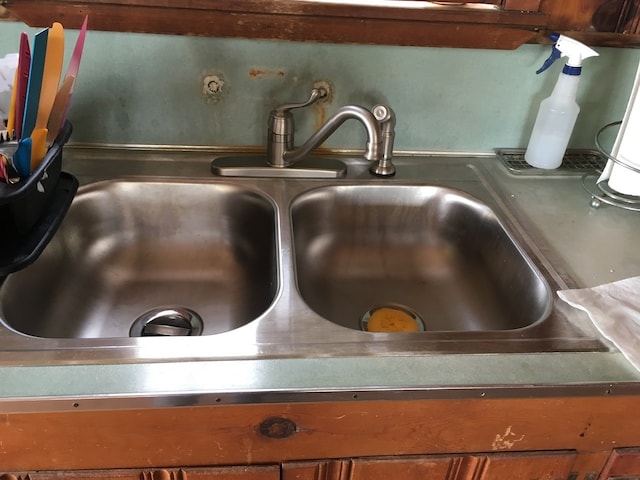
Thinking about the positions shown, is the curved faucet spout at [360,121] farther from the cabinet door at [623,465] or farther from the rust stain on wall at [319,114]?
the cabinet door at [623,465]

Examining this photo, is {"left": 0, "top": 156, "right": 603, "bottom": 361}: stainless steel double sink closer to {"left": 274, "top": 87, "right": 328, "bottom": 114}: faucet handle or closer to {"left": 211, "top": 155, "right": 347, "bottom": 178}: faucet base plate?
{"left": 211, "top": 155, "right": 347, "bottom": 178}: faucet base plate

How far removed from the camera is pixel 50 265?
100cm

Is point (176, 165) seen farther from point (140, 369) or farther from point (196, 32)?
point (140, 369)

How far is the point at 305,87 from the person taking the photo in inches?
46.2

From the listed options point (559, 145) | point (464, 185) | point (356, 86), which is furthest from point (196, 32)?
point (559, 145)

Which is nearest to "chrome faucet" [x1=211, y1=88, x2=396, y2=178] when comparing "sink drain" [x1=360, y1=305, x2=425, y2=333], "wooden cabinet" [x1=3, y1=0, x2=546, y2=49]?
"wooden cabinet" [x1=3, y1=0, x2=546, y2=49]

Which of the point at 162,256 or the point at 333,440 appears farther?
the point at 162,256

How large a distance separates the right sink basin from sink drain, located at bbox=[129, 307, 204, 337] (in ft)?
0.68

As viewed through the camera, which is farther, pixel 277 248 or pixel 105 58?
pixel 105 58

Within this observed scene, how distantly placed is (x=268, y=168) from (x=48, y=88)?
0.43m

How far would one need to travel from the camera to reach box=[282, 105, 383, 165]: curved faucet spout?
3.39ft

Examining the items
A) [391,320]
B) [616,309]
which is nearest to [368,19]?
[391,320]

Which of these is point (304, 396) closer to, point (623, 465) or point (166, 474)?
point (166, 474)

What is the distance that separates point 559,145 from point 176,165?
0.80 m
